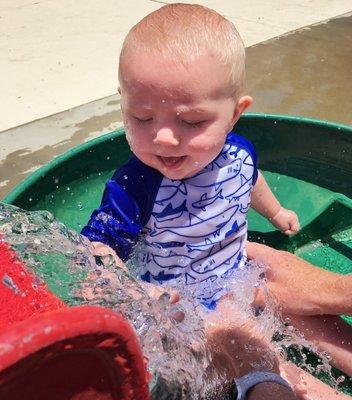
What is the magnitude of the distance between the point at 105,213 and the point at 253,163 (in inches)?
16.3

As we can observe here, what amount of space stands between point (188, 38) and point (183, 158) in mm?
246

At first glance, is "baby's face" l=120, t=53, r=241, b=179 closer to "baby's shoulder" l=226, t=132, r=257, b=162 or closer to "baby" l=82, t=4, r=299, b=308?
"baby" l=82, t=4, r=299, b=308

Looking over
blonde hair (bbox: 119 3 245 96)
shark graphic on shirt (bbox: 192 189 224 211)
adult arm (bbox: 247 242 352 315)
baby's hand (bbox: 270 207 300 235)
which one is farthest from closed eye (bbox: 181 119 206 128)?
baby's hand (bbox: 270 207 300 235)

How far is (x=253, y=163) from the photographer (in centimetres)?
145

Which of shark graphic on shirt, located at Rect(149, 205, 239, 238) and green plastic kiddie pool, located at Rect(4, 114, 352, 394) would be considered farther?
green plastic kiddie pool, located at Rect(4, 114, 352, 394)

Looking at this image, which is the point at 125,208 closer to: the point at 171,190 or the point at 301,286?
the point at 171,190

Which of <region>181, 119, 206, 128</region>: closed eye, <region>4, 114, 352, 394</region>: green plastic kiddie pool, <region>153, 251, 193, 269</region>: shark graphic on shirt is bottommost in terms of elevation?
<region>4, 114, 352, 394</region>: green plastic kiddie pool

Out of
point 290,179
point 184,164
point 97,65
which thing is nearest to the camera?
point 184,164

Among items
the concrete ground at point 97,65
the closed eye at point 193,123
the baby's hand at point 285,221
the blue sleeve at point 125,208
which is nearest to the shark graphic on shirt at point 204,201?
the blue sleeve at point 125,208

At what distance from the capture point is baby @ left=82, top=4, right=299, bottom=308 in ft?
3.67

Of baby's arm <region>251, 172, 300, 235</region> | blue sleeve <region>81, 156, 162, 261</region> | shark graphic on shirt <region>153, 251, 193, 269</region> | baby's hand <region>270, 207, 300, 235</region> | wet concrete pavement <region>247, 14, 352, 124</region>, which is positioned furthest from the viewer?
wet concrete pavement <region>247, 14, 352, 124</region>

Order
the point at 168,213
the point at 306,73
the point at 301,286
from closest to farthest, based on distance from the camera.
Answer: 1. the point at 168,213
2. the point at 301,286
3. the point at 306,73

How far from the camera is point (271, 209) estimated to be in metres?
1.67

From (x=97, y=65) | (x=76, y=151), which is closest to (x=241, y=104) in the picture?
(x=76, y=151)
